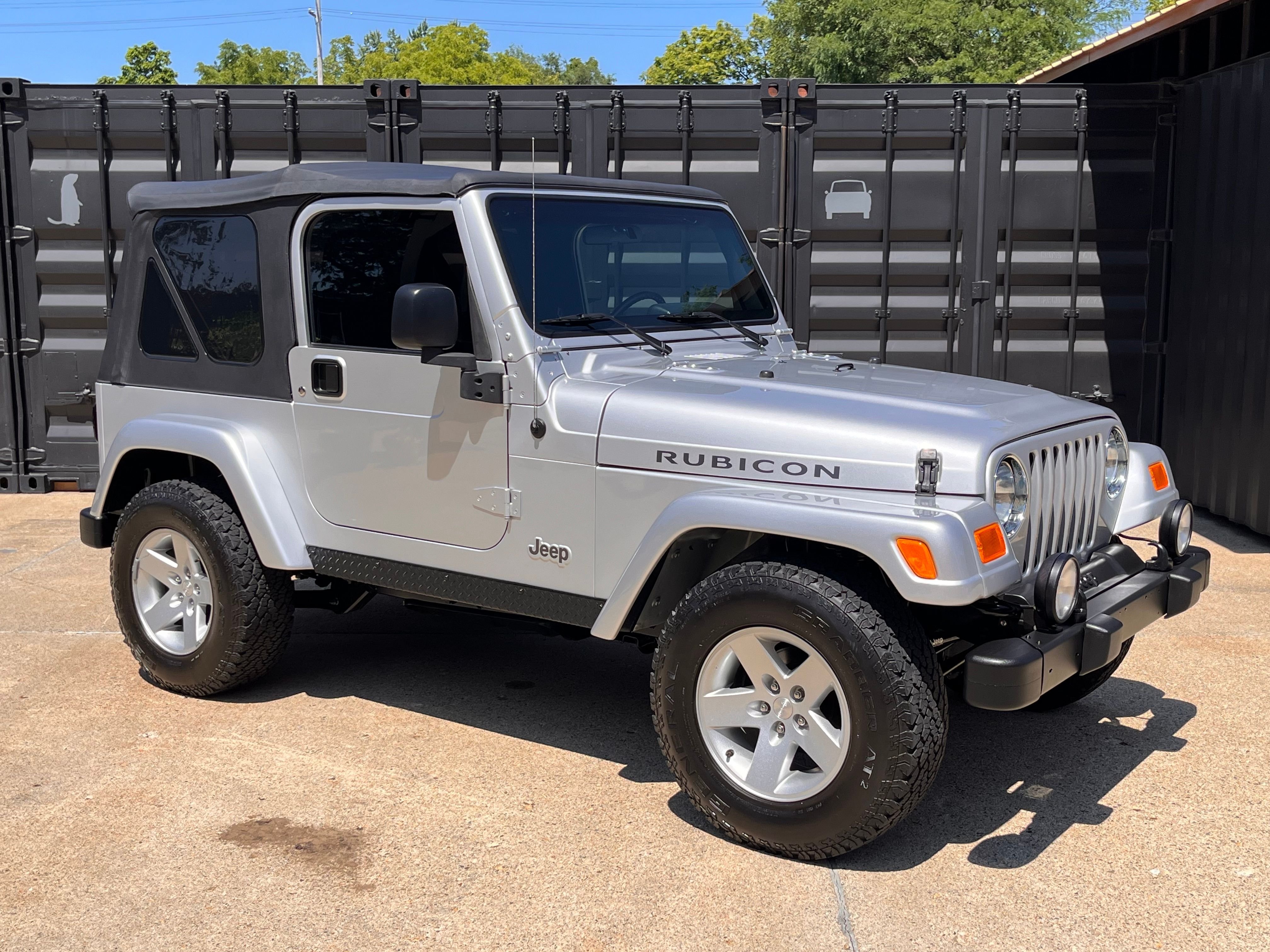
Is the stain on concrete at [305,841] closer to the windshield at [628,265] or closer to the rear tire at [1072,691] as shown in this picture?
the windshield at [628,265]

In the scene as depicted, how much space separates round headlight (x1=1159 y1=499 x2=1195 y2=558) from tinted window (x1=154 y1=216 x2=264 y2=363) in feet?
10.9

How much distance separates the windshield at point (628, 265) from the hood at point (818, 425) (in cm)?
38

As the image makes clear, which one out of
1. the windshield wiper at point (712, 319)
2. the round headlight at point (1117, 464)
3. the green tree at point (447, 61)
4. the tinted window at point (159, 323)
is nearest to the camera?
the round headlight at point (1117, 464)

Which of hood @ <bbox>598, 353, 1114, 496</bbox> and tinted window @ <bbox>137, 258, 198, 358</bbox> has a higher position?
tinted window @ <bbox>137, 258, 198, 358</bbox>

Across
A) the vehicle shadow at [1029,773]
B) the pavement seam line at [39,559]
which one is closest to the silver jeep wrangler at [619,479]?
the vehicle shadow at [1029,773]

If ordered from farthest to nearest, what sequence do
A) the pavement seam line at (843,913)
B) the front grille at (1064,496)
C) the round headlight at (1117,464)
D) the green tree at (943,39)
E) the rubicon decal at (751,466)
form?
the green tree at (943,39)
the round headlight at (1117,464)
the front grille at (1064,496)
the rubicon decal at (751,466)
the pavement seam line at (843,913)

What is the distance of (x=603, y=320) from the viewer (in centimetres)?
448

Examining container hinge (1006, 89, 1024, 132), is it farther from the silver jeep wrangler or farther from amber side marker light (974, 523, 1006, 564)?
amber side marker light (974, 523, 1006, 564)

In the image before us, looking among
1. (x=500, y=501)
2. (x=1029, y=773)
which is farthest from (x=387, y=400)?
(x=1029, y=773)

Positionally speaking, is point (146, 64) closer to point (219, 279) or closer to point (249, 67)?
point (249, 67)

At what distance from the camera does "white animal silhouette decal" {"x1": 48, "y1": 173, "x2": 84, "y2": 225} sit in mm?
9109

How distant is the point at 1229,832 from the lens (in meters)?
3.93

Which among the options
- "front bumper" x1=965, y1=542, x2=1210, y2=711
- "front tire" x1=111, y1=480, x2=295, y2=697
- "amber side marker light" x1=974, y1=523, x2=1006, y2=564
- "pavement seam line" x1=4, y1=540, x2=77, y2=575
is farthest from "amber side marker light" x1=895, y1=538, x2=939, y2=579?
"pavement seam line" x1=4, y1=540, x2=77, y2=575

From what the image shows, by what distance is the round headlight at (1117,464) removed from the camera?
14.4 ft
